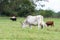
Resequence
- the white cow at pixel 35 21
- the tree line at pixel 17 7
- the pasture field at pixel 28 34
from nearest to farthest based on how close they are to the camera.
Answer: the pasture field at pixel 28 34
the white cow at pixel 35 21
the tree line at pixel 17 7

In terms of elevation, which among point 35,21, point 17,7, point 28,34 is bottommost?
point 17,7

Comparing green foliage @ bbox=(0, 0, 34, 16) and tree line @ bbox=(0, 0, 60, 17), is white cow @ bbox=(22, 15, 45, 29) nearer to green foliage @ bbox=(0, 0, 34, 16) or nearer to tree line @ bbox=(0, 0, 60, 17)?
tree line @ bbox=(0, 0, 60, 17)

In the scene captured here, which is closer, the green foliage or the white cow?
the white cow

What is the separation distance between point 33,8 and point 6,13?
20.9 ft

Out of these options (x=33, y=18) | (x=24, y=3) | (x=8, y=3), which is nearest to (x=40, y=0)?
(x=24, y=3)

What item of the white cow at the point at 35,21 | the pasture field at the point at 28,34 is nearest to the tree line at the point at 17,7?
the white cow at the point at 35,21

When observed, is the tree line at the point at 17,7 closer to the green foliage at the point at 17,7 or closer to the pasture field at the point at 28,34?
the green foliage at the point at 17,7

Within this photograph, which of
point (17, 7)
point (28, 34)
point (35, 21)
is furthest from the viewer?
point (17, 7)

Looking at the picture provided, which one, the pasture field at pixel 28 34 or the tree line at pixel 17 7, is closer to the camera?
the pasture field at pixel 28 34

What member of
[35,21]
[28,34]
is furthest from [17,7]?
[28,34]

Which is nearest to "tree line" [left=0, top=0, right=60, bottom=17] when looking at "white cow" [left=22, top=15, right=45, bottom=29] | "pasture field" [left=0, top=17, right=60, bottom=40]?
"white cow" [left=22, top=15, right=45, bottom=29]

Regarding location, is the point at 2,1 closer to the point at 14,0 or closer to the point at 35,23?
the point at 14,0

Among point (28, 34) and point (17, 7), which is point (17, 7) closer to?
point (17, 7)

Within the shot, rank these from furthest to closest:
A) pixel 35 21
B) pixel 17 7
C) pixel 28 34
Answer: pixel 17 7 → pixel 35 21 → pixel 28 34
